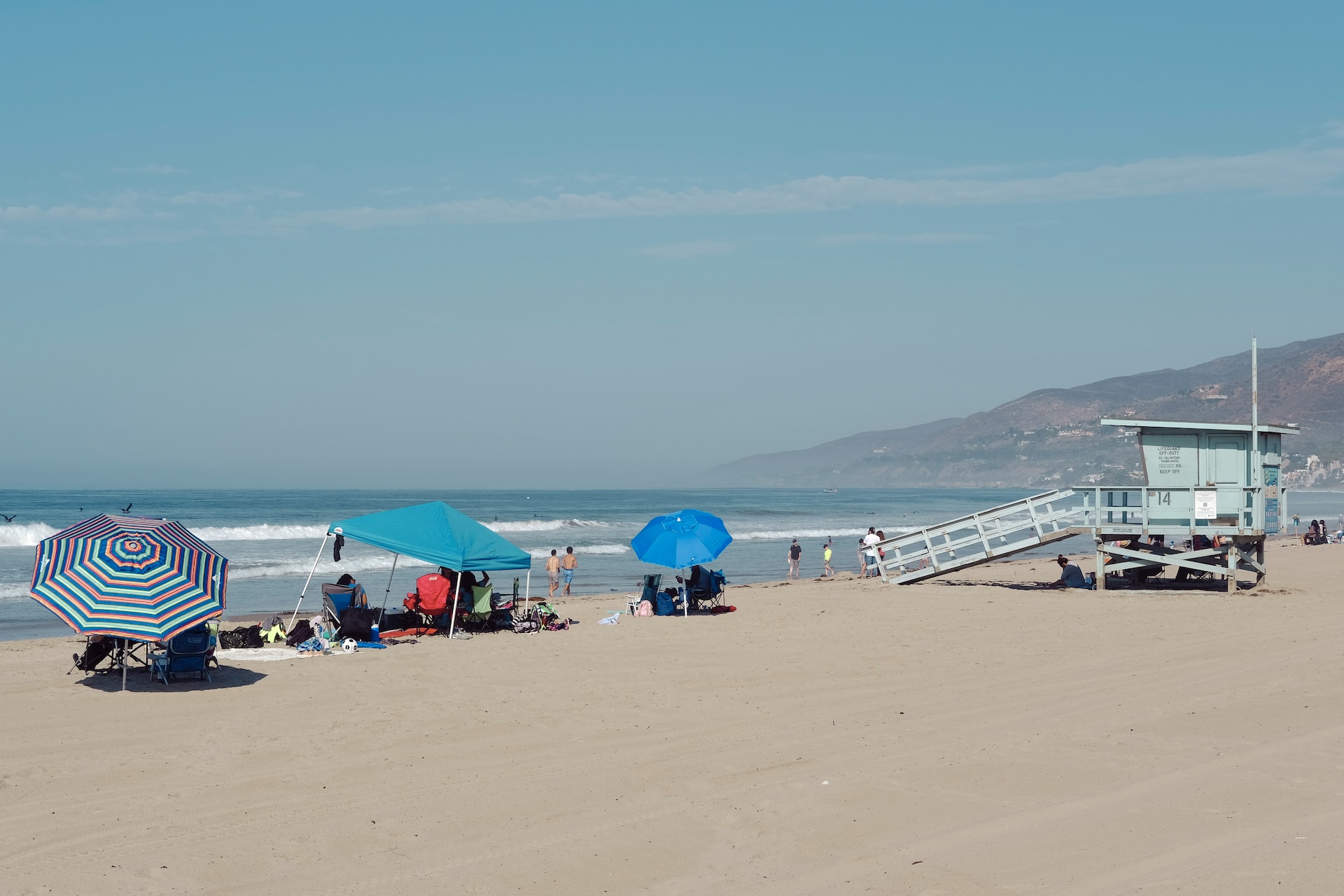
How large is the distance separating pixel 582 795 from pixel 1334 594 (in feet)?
53.7

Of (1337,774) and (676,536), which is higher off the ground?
(676,536)

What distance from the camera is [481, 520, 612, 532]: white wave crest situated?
60.0 meters

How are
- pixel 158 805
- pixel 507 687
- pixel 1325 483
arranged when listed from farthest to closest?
pixel 1325 483 < pixel 507 687 < pixel 158 805

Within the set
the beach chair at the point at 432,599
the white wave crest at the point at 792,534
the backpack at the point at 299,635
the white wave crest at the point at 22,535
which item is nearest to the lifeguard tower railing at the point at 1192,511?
the beach chair at the point at 432,599

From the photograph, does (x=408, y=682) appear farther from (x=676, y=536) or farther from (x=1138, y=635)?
(x=1138, y=635)

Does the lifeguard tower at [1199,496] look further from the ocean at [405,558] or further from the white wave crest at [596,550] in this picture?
the white wave crest at [596,550]

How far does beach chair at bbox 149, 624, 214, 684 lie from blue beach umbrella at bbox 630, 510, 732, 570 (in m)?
6.78

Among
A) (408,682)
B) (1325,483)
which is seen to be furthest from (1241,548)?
(1325,483)

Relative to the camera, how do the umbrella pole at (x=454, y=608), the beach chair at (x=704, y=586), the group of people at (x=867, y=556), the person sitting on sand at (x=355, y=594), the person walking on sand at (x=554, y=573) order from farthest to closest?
the person walking on sand at (x=554, y=573)
the group of people at (x=867, y=556)
the beach chair at (x=704, y=586)
the umbrella pole at (x=454, y=608)
the person sitting on sand at (x=355, y=594)

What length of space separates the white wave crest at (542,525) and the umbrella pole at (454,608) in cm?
4242

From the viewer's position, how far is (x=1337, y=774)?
7.05 meters

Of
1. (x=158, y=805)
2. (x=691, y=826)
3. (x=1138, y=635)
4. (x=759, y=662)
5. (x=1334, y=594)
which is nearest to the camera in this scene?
(x=691, y=826)

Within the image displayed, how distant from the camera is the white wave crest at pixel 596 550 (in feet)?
129

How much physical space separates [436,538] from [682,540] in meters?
4.09
